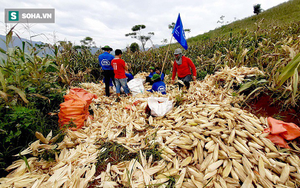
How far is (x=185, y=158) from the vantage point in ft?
4.59

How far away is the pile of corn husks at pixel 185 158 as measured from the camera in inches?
46.7

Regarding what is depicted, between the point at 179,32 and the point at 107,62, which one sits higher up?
the point at 179,32

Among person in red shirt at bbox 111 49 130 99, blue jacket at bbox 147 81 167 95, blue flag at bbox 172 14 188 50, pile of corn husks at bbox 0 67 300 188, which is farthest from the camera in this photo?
blue flag at bbox 172 14 188 50

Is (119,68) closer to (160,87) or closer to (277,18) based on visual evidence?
(160,87)

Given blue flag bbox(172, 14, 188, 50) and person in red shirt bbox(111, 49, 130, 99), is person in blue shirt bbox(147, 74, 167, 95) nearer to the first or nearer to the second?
person in red shirt bbox(111, 49, 130, 99)

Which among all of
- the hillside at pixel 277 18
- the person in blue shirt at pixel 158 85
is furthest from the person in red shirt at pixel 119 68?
the hillside at pixel 277 18

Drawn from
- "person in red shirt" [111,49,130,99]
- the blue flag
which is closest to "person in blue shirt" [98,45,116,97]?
"person in red shirt" [111,49,130,99]

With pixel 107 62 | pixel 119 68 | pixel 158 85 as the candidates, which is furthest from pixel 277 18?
pixel 107 62

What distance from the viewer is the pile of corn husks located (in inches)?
46.7

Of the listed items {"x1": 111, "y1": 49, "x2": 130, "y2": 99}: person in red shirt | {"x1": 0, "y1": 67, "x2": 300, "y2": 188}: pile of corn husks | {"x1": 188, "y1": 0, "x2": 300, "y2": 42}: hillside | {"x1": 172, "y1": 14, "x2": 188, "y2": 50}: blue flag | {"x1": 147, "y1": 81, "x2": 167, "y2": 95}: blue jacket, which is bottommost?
{"x1": 0, "y1": 67, "x2": 300, "y2": 188}: pile of corn husks

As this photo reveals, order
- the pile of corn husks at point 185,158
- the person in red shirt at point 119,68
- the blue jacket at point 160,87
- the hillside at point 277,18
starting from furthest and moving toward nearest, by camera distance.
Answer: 1. the hillside at point 277,18
2. the person in red shirt at point 119,68
3. the blue jacket at point 160,87
4. the pile of corn husks at point 185,158

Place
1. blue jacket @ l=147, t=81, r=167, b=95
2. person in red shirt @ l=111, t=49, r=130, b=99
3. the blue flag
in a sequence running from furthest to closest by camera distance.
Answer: the blue flag
person in red shirt @ l=111, t=49, r=130, b=99
blue jacket @ l=147, t=81, r=167, b=95

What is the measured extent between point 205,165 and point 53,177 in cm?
151

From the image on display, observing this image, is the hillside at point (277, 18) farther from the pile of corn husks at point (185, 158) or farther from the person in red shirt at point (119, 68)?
the pile of corn husks at point (185, 158)
